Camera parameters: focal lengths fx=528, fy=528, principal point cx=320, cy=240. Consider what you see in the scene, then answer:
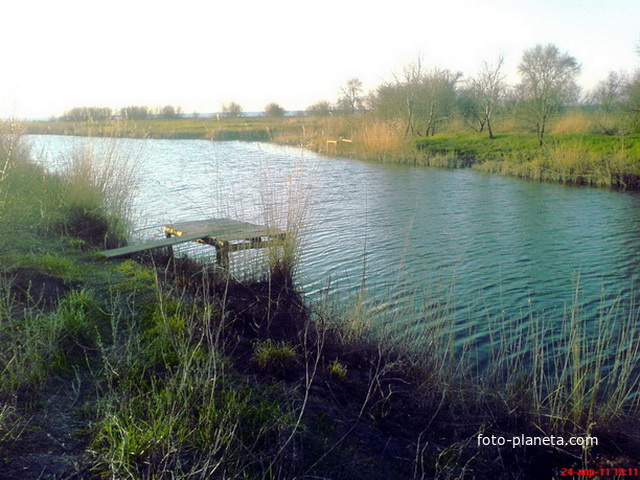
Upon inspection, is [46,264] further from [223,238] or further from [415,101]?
[415,101]

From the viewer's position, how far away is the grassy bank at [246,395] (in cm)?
242

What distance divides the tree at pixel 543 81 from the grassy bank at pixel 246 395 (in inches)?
859

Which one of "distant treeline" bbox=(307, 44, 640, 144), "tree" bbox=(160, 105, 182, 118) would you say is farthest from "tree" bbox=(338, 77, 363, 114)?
"tree" bbox=(160, 105, 182, 118)

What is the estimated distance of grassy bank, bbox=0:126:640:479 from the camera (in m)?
2.42

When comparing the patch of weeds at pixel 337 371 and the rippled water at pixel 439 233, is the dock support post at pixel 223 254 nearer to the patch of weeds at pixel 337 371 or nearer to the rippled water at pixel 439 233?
the rippled water at pixel 439 233

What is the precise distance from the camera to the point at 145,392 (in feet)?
9.51

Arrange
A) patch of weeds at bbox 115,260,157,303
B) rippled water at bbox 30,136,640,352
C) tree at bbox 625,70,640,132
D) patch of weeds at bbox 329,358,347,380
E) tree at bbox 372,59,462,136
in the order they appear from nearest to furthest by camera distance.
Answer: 1. patch of weeds at bbox 329,358,347,380
2. patch of weeds at bbox 115,260,157,303
3. rippled water at bbox 30,136,640,352
4. tree at bbox 625,70,640,132
5. tree at bbox 372,59,462,136

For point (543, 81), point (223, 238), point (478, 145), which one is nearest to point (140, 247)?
point (223, 238)

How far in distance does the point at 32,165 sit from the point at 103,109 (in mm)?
1546

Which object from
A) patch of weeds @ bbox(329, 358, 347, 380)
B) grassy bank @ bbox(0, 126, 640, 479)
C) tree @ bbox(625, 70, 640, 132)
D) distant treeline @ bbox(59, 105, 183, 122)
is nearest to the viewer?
grassy bank @ bbox(0, 126, 640, 479)

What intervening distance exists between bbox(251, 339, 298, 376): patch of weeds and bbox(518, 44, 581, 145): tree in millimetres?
22581

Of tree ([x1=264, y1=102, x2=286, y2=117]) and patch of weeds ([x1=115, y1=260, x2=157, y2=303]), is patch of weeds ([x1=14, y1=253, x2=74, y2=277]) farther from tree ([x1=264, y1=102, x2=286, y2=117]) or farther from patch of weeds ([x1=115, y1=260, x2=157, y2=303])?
tree ([x1=264, y1=102, x2=286, y2=117])

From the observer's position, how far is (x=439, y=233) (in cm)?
1010

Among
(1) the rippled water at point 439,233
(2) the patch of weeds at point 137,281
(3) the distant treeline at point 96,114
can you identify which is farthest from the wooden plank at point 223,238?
(3) the distant treeline at point 96,114
